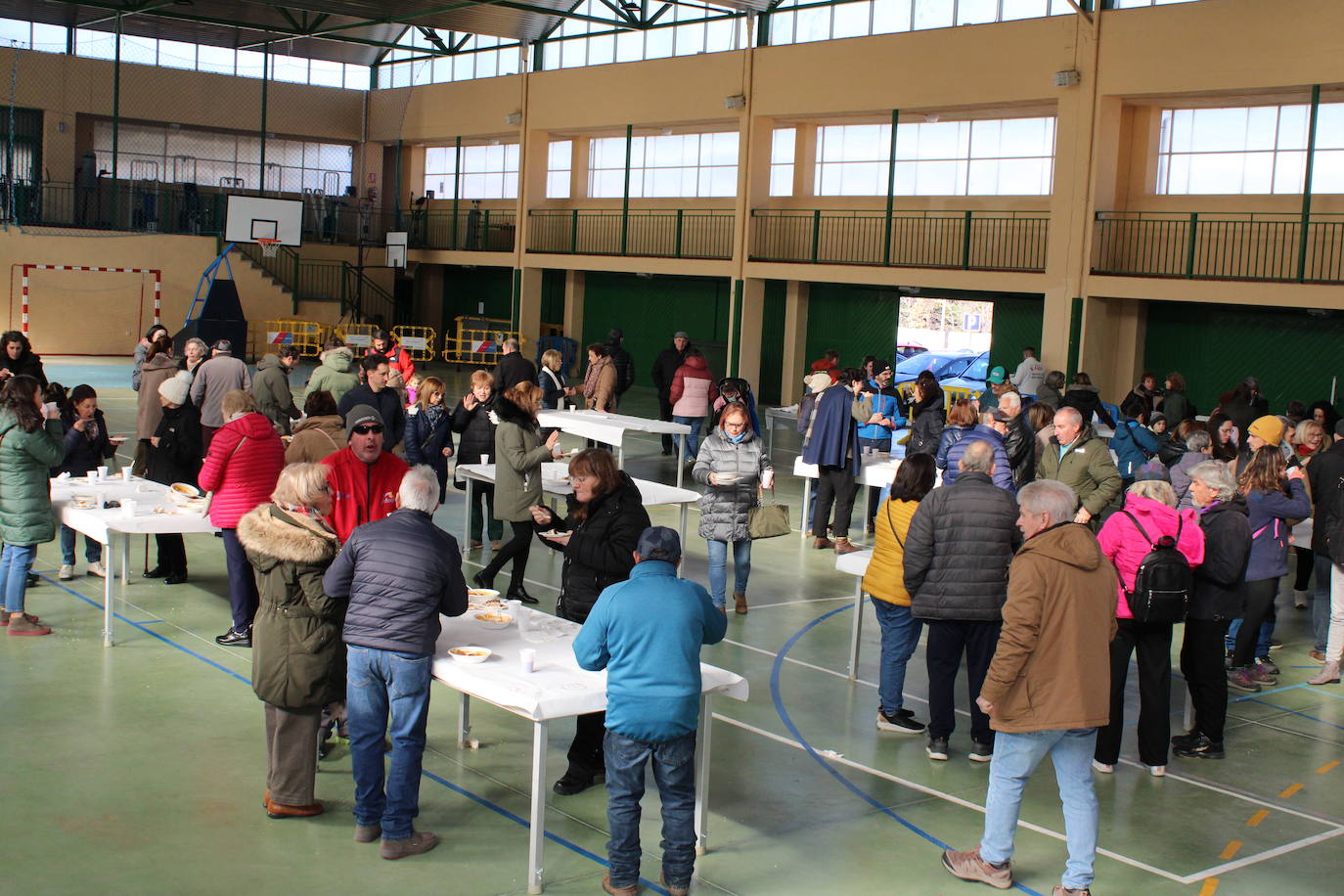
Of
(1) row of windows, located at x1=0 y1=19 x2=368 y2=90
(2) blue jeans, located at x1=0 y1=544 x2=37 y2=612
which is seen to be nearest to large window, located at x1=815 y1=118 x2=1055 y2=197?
(1) row of windows, located at x1=0 y1=19 x2=368 y2=90

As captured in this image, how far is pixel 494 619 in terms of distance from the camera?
655cm

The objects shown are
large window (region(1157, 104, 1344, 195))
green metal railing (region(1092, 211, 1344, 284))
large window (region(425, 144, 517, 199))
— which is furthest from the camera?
large window (region(425, 144, 517, 199))

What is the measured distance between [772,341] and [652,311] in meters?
3.83

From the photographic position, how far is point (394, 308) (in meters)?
35.7

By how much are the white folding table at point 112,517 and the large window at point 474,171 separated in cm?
2427

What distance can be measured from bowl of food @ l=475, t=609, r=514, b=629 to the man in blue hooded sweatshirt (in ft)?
4.88

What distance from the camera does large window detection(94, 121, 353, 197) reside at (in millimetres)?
33188

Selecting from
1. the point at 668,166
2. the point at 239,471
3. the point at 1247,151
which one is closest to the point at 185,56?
the point at 668,166

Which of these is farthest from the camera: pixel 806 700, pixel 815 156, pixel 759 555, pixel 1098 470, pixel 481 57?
pixel 481 57

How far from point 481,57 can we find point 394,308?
6856 mm

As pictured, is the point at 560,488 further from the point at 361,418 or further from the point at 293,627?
the point at 293,627

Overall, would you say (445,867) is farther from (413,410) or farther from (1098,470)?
(413,410)

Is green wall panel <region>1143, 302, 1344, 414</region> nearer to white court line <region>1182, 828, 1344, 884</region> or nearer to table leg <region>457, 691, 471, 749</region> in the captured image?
white court line <region>1182, 828, 1344, 884</region>

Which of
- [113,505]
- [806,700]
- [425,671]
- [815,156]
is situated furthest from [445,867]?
[815,156]
